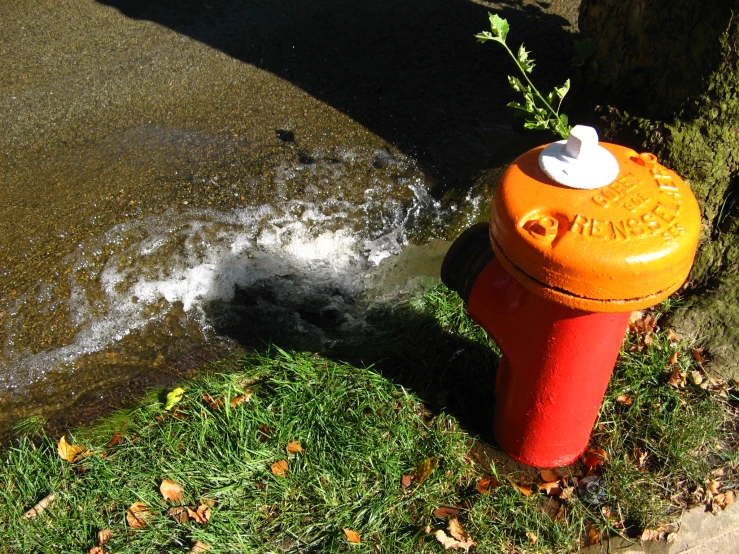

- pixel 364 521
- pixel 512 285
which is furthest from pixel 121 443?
pixel 512 285

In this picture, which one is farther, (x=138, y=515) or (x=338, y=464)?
(x=338, y=464)

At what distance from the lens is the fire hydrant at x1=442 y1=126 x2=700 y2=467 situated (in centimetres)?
172

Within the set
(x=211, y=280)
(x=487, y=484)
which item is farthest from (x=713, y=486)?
(x=211, y=280)

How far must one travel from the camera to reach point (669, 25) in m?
2.89

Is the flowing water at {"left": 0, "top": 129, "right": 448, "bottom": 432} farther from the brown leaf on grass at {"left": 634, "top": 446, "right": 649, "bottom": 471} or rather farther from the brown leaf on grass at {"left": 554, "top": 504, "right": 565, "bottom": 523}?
the brown leaf on grass at {"left": 634, "top": 446, "right": 649, "bottom": 471}

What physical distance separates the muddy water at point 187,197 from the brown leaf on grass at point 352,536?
38.2 inches

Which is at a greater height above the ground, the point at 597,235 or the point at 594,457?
the point at 597,235

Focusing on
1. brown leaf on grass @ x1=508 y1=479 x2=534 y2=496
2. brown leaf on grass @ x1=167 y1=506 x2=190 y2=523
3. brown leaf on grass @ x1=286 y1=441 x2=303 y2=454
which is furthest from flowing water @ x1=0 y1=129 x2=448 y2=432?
brown leaf on grass @ x1=508 y1=479 x2=534 y2=496

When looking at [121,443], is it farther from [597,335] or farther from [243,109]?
[243,109]

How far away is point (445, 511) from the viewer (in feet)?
7.85

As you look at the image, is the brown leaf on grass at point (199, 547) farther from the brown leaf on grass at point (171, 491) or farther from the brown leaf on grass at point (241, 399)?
the brown leaf on grass at point (241, 399)

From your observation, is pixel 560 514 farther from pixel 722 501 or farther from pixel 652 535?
pixel 722 501

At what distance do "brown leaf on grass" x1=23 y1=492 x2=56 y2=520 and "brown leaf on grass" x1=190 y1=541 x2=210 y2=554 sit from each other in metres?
0.57

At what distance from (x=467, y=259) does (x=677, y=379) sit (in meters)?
1.07
